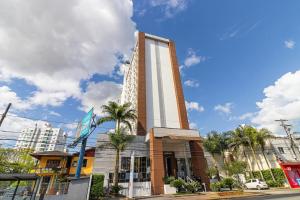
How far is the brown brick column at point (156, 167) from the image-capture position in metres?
20.9

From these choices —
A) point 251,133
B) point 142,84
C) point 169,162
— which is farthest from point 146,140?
point 251,133

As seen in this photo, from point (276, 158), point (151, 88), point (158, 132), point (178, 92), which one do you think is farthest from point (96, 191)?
point (276, 158)

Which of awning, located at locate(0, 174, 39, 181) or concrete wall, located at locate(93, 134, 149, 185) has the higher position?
concrete wall, located at locate(93, 134, 149, 185)

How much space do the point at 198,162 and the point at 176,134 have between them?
5248 millimetres

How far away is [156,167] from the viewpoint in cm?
2214

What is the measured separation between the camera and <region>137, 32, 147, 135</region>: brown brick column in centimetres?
3011

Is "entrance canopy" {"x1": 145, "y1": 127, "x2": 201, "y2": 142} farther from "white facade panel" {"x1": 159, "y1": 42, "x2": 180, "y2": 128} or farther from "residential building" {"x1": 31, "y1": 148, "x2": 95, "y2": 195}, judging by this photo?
"residential building" {"x1": 31, "y1": 148, "x2": 95, "y2": 195}

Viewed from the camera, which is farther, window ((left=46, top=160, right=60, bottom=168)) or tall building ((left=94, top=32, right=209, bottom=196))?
window ((left=46, top=160, right=60, bottom=168))

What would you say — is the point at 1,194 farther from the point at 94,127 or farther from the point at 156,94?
the point at 156,94

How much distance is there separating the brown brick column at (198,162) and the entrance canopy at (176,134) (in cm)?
149

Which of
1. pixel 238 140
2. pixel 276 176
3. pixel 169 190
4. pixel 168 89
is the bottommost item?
pixel 169 190

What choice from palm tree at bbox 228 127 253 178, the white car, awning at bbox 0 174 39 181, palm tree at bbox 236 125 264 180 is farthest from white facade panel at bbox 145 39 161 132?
awning at bbox 0 174 39 181

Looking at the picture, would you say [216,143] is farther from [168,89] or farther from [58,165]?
[58,165]

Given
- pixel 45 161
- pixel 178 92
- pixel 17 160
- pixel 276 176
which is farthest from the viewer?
pixel 17 160
